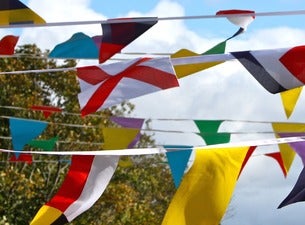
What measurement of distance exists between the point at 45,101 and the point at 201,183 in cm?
1339

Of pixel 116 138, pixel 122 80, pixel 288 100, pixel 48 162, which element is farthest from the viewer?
pixel 48 162

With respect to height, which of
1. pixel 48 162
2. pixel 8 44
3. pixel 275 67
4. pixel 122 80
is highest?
pixel 275 67

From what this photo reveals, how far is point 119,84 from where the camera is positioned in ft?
18.0

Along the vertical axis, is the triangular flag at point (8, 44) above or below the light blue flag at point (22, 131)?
above

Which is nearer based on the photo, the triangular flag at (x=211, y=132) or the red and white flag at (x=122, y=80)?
the red and white flag at (x=122, y=80)

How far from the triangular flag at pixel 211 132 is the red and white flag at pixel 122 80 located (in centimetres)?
124

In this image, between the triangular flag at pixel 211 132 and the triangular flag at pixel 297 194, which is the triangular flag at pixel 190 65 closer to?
the triangular flag at pixel 297 194

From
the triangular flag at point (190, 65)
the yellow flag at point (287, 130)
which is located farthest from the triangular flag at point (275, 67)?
the yellow flag at point (287, 130)

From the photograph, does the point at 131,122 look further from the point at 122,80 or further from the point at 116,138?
the point at 122,80

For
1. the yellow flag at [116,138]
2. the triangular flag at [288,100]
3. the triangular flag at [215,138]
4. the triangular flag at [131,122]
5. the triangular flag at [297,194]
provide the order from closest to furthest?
the triangular flag at [297,194] → the triangular flag at [288,100] → the triangular flag at [215,138] → the yellow flag at [116,138] → the triangular flag at [131,122]

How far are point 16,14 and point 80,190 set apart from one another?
1162mm

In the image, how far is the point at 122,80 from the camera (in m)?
5.46

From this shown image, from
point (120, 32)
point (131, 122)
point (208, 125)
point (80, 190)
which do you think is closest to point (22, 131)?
point (131, 122)

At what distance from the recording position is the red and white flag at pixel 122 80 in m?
5.34
